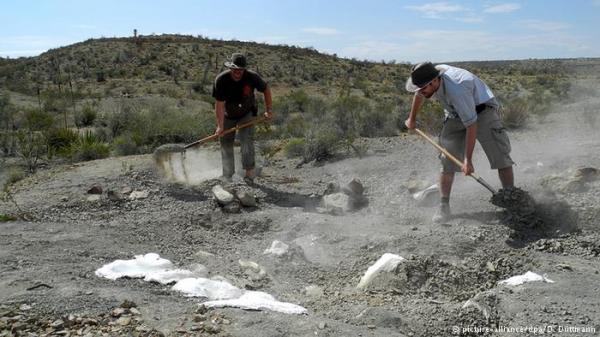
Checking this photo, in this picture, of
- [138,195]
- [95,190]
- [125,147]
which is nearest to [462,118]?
[138,195]

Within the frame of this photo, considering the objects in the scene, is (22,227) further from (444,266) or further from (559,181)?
(559,181)

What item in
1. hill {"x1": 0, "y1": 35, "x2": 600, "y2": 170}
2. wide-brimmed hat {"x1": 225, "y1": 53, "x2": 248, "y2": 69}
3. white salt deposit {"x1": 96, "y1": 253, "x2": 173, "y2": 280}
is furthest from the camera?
hill {"x1": 0, "y1": 35, "x2": 600, "y2": 170}

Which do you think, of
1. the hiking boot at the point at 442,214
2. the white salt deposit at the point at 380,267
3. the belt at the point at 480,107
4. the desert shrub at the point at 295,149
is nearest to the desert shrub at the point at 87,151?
the desert shrub at the point at 295,149

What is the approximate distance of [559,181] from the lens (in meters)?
6.11

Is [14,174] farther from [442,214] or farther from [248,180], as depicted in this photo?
[442,214]

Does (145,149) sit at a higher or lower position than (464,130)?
lower

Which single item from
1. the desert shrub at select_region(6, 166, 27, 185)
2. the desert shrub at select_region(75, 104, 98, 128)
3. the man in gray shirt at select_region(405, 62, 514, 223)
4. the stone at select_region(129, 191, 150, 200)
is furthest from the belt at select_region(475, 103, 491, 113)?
the desert shrub at select_region(75, 104, 98, 128)

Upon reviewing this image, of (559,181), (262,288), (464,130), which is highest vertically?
(464,130)

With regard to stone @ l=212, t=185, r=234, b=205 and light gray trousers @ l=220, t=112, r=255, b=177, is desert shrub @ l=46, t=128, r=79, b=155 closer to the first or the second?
light gray trousers @ l=220, t=112, r=255, b=177

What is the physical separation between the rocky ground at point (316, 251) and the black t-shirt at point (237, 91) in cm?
95

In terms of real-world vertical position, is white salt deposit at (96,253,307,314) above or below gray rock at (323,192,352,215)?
below

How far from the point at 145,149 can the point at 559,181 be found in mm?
7662

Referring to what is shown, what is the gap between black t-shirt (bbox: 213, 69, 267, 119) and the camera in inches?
273

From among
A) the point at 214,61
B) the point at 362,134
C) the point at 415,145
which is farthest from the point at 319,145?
the point at 214,61
